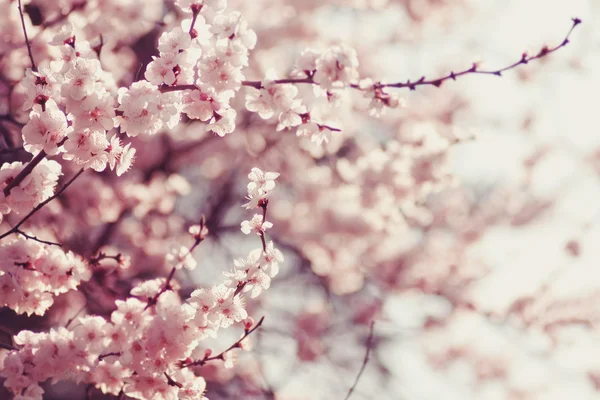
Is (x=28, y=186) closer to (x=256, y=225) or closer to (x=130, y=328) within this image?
(x=130, y=328)

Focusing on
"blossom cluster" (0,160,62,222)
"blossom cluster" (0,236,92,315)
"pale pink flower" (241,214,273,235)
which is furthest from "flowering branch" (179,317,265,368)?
"blossom cluster" (0,160,62,222)

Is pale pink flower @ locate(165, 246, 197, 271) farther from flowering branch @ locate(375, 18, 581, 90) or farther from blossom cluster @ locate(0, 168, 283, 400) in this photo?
flowering branch @ locate(375, 18, 581, 90)

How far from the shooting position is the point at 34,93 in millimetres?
1993

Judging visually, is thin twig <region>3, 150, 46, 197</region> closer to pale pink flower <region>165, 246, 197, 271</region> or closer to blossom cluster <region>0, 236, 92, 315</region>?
blossom cluster <region>0, 236, 92, 315</region>

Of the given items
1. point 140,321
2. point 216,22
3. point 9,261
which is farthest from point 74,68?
point 140,321

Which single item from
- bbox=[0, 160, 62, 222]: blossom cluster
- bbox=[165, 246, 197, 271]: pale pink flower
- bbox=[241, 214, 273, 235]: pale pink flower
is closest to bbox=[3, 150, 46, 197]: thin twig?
bbox=[0, 160, 62, 222]: blossom cluster

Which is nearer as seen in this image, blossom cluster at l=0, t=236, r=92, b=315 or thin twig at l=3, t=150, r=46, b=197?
thin twig at l=3, t=150, r=46, b=197

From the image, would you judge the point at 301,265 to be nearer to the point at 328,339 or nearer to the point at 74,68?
the point at 328,339

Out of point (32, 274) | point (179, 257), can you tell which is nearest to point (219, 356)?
point (179, 257)

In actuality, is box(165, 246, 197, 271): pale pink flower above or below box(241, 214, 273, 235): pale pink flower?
below

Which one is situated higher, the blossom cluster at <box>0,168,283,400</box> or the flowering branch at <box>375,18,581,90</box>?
the flowering branch at <box>375,18,581,90</box>

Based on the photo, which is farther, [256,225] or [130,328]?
[256,225]

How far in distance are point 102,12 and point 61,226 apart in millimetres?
2628

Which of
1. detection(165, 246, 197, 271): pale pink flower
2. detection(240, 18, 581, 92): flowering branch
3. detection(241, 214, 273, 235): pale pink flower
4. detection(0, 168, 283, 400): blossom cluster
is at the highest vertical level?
detection(240, 18, 581, 92): flowering branch
